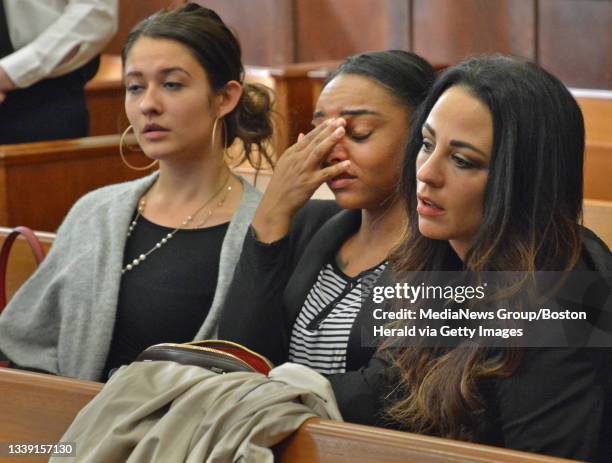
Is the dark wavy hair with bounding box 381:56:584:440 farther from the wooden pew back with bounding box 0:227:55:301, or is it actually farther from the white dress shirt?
the white dress shirt

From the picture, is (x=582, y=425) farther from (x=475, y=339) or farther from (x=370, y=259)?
(x=370, y=259)

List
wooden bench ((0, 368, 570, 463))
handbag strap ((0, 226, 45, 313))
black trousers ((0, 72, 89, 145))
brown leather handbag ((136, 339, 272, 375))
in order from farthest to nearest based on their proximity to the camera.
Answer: black trousers ((0, 72, 89, 145)) → handbag strap ((0, 226, 45, 313)) → brown leather handbag ((136, 339, 272, 375)) → wooden bench ((0, 368, 570, 463))

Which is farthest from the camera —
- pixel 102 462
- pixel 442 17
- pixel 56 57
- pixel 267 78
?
pixel 442 17

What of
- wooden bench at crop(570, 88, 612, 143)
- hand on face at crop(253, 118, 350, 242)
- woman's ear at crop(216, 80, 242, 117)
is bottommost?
wooden bench at crop(570, 88, 612, 143)

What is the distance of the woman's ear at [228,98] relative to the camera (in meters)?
2.57

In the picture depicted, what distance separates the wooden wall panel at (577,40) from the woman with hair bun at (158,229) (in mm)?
2966

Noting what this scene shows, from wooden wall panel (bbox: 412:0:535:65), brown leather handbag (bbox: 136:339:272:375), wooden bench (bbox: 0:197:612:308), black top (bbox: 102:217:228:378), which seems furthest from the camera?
wooden wall panel (bbox: 412:0:535:65)

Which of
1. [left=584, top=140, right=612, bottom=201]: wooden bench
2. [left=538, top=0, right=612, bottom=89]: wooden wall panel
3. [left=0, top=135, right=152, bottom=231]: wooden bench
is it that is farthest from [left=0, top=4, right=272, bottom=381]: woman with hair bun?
[left=538, top=0, right=612, bottom=89]: wooden wall panel

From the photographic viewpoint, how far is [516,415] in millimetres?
1669

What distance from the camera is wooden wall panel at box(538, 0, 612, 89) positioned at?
5.19m

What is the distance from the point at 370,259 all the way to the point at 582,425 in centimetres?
64

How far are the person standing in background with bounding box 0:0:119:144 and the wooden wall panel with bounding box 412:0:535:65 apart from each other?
2.22 metres

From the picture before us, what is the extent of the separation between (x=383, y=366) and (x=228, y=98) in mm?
884

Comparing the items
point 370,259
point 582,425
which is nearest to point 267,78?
point 370,259
